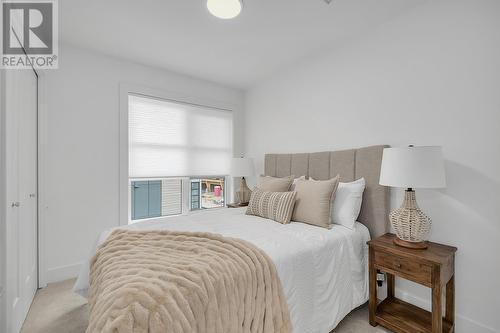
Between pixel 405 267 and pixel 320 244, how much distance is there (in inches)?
24.2

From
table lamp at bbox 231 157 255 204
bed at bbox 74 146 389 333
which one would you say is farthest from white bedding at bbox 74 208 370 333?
table lamp at bbox 231 157 255 204

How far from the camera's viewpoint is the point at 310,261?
Result: 5.12ft

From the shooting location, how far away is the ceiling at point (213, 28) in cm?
196

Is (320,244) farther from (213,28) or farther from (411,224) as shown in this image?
(213,28)

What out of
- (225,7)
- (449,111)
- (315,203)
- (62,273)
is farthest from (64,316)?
(449,111)

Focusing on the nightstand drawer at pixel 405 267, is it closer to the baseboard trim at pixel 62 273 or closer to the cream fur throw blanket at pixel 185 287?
the cream fur throw blanket at pixel 185 287

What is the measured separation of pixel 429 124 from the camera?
6.29 feet

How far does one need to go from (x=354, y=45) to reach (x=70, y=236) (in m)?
3.73

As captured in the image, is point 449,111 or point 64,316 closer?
point 449,111

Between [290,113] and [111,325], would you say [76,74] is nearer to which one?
[290,113]

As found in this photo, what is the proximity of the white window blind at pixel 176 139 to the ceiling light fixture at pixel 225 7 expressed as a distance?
174cm

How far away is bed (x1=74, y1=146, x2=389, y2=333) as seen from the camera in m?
1.47

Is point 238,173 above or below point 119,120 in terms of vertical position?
below

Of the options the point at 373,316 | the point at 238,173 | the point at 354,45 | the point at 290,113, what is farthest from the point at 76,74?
the point at 373,316
